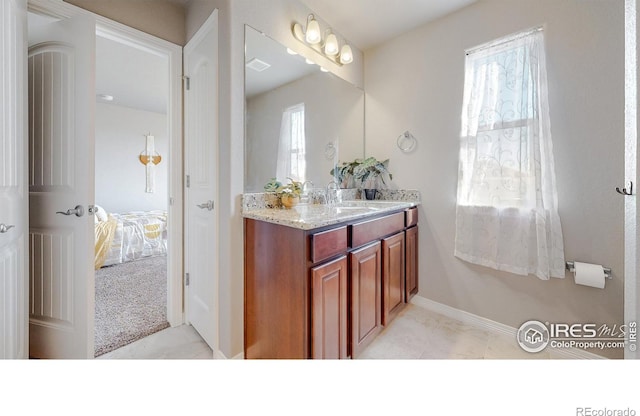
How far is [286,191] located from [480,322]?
179 centimetres

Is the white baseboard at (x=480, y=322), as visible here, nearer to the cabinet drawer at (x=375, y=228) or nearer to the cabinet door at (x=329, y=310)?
the cabinet drawer at (x=375, y=228)

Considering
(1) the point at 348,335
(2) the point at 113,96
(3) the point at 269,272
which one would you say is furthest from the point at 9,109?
(2) the point at 113,96

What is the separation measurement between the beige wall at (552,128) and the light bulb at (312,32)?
0.82 meters

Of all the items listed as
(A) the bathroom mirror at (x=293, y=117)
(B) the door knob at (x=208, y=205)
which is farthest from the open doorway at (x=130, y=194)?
(A) the bathroom mirror at (x=293, y=117)

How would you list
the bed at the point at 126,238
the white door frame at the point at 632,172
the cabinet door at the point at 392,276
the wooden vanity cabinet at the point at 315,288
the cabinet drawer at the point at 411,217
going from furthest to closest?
the bed at the point at 126,238
the cabinet drawer at the point at 411,217
the cabinet door at the point at 392,276
the wooden vanity cabinet at the point at 315,288
the white door frame at the point at 632,172

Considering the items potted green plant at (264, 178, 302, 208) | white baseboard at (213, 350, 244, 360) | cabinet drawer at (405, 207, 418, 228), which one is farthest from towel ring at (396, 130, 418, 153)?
white baseboard at (213, 350, 244, 360)

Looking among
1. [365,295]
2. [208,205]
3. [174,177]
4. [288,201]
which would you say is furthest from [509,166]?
[174,177]

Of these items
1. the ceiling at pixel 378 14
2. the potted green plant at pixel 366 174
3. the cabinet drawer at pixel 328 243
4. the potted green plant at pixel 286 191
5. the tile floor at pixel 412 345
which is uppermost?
the ceiling at pixel 378 14

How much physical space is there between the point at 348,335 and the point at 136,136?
5.89 m

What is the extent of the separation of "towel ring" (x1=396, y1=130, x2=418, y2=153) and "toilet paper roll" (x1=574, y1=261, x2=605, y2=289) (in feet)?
4.44

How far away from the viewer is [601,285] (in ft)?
4.43

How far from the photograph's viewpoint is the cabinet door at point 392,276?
166 cm
